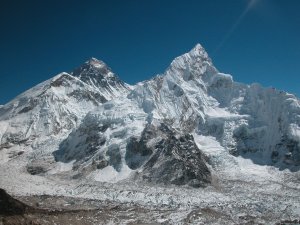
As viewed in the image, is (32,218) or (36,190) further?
(36,190)

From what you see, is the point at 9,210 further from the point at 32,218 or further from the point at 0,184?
the point at 0,184

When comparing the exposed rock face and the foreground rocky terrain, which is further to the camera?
the foreground rocky terrain

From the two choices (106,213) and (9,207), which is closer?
(9,207)

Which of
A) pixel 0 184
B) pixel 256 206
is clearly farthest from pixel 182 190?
pixel 0 184

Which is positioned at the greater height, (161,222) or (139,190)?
(139,190)

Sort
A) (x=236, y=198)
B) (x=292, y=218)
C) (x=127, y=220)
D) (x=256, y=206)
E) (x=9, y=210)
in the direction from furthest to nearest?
(x=236, y=198) → (x=256, y=206) → (x=292, y=218) → (x=127, y=220) → (x=9, y=210)

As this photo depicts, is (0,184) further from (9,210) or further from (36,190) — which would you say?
(9,210)

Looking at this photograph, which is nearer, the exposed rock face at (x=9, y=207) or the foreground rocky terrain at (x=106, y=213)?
the exposed rock face at (x=9, y=207)

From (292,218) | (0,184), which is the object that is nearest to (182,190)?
(292,218)

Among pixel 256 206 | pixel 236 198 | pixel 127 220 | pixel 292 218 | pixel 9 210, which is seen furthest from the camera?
pixel 236 198
